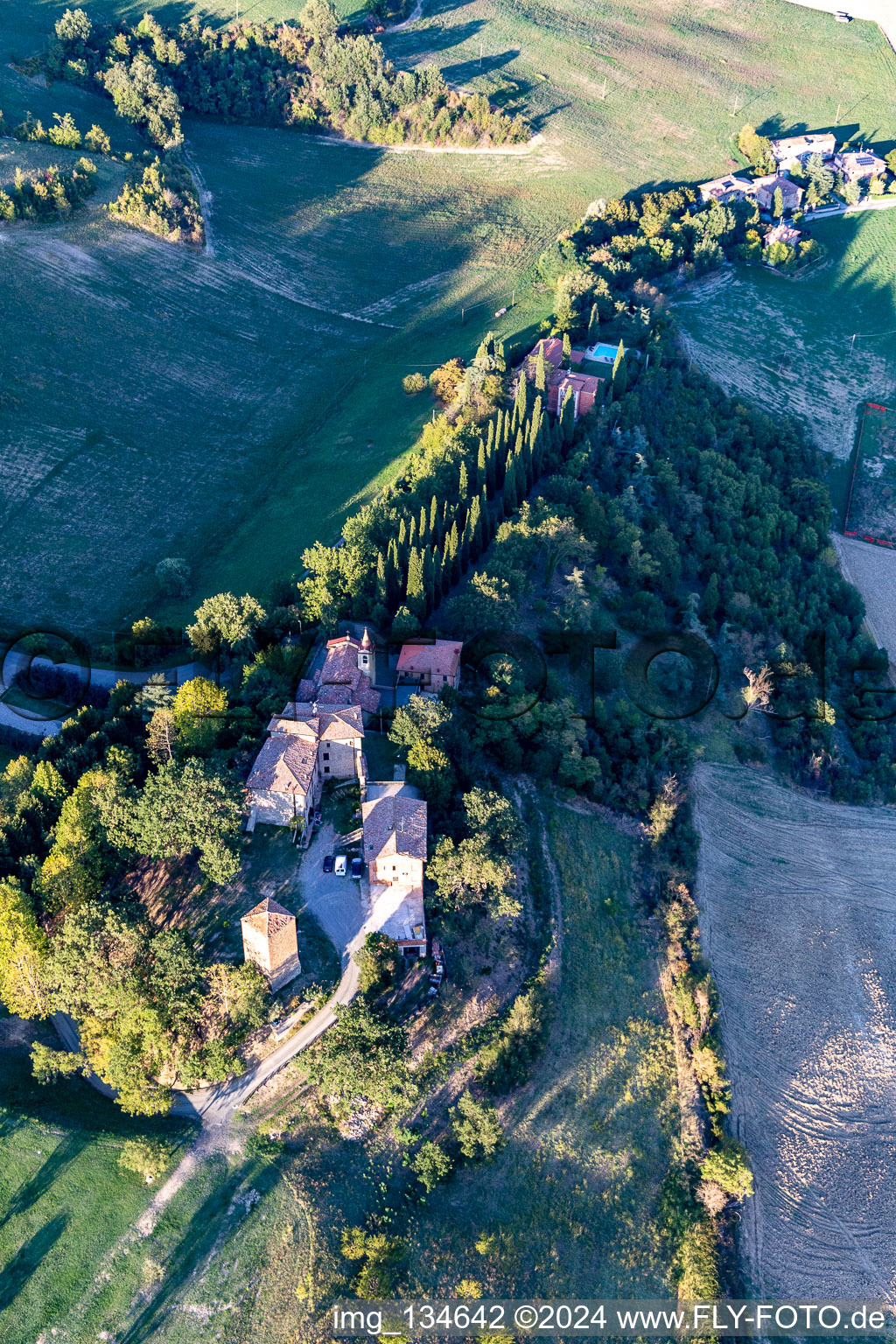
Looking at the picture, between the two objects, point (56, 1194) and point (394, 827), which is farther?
A: point (394, 827)

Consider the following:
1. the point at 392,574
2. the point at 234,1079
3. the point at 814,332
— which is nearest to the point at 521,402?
the point at 392,574

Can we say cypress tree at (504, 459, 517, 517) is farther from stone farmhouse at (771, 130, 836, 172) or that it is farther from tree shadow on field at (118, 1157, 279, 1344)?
stone farmhouse at (771, 130, 836, 172)

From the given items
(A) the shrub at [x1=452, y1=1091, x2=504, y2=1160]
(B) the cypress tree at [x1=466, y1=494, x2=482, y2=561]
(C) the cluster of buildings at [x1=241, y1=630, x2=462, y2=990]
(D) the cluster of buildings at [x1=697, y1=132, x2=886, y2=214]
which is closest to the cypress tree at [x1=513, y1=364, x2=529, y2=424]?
(B) the cypress tree at [x1=466, y1=494, x2=482, y2=561]

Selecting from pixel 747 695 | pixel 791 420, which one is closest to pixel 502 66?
pixel 791 420

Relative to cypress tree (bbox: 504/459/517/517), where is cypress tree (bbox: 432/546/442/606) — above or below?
below

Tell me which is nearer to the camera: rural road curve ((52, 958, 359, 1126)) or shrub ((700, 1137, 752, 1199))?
rural road curve ((52, 958, 359, 1126))

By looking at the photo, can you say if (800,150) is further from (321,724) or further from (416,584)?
(321,724)

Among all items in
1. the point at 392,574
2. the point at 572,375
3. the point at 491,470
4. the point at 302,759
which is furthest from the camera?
the point at 572,375
